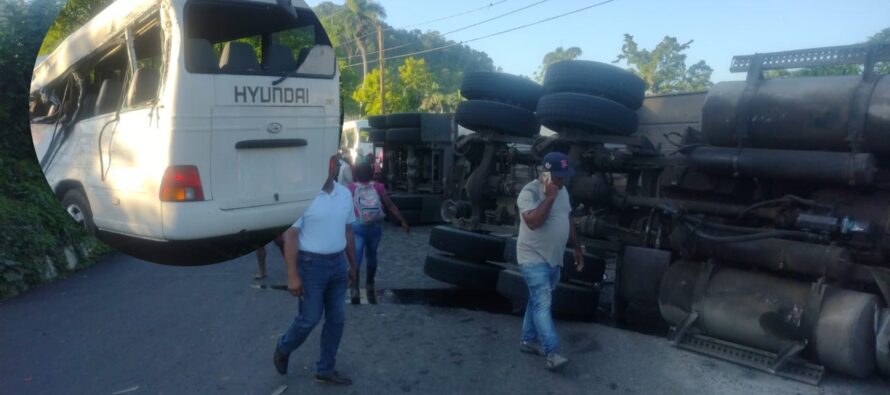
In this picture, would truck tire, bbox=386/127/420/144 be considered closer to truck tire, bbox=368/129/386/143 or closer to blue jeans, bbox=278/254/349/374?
truck tire, bbox=368/129/386/143

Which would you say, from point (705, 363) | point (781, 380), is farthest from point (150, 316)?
point (781, 380)

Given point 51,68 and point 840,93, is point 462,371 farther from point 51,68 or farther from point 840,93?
point 51,68

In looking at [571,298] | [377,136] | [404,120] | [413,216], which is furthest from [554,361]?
[377,136]

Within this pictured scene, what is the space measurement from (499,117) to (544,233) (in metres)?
2.34

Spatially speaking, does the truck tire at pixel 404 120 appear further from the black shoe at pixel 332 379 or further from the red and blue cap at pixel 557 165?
the black shoe at pixel 332 379

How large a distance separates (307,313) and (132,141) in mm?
3780

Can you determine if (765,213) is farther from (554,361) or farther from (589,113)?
(554,361)

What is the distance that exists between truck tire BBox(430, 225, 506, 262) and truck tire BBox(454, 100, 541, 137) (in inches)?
47.2

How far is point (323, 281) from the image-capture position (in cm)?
445

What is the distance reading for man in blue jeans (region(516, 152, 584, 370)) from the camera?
4.98 metres

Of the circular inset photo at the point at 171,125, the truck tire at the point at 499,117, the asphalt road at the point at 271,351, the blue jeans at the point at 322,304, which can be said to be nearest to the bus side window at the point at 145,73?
the circular inset photo at the point at 171,125

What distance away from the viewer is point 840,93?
4555 millimetres

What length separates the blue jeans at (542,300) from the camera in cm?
498

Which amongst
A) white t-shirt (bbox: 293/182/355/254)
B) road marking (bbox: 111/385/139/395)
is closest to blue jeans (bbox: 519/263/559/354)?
white t-shirt (bbox: 293/182/355/254)
